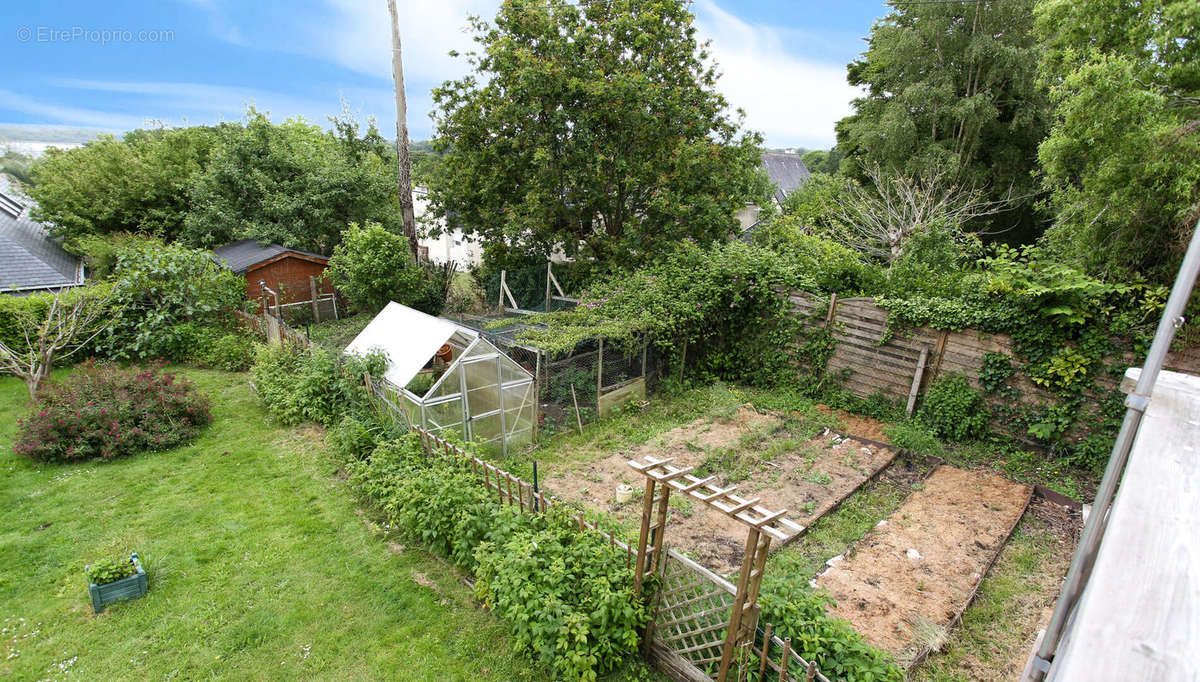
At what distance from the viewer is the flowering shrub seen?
25.3ft

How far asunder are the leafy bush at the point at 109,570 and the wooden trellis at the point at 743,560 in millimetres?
5129

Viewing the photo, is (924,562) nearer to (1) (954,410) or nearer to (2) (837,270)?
(1) (954,410)

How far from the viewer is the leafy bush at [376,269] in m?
13.6

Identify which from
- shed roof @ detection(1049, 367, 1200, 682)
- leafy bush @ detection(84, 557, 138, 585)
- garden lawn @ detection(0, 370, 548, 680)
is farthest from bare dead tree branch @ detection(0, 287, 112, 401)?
shed roof @ detection(1049, 367, 1200, 682)

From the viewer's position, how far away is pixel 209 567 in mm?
5719

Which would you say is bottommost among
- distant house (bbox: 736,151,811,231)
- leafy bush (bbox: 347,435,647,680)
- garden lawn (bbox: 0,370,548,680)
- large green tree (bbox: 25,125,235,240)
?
garden lawn (bbox: 0,370,548,680)

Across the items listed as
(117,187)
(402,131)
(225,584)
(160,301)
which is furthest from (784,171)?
(225,584)

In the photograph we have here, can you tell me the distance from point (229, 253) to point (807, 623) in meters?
18.9

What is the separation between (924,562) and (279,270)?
53.6ft

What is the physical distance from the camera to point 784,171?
38438mm

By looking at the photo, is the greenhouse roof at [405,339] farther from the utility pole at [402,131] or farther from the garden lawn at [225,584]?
the utility pole at [402,131]

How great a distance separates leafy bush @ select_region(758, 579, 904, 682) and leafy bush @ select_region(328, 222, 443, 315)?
1251cm

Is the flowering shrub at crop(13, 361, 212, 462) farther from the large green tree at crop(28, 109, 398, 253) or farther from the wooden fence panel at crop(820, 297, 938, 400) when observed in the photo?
the wooden fence panel at crop(820, 297, 938, 400)

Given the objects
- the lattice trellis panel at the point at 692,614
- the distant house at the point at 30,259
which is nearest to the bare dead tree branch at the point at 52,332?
the distant house at the point at 30,259
